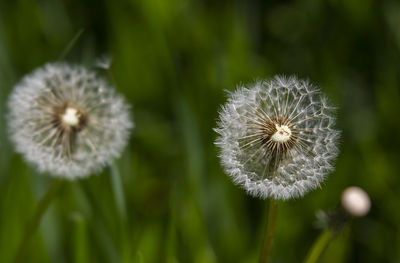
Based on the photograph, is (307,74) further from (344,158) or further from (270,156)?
(270,156)

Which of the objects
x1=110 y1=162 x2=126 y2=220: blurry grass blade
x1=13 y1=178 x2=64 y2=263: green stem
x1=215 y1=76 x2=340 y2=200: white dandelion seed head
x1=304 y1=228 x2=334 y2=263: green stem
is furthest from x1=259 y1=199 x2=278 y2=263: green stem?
x1=13 y1=178 x2=64 y2=263: green stem

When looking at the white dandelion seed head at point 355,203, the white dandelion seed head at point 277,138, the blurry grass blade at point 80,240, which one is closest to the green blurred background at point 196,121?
the blurry grass blade at point 80,240

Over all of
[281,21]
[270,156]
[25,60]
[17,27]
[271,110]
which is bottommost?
[270,156]

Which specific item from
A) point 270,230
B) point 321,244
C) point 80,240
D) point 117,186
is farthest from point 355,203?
point 80,240

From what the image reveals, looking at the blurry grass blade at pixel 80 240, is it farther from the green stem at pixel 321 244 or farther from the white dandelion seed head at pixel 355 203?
the white dandelion seed head at pixel 355 203

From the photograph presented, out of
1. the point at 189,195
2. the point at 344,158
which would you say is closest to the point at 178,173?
the point at 189,195

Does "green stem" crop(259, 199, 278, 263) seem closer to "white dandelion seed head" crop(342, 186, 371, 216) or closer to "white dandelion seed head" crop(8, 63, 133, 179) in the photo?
"white dandelion seed head" crop(342, 186, 371, 216)

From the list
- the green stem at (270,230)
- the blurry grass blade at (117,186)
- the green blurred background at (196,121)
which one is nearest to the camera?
the green stem at (270,230)
